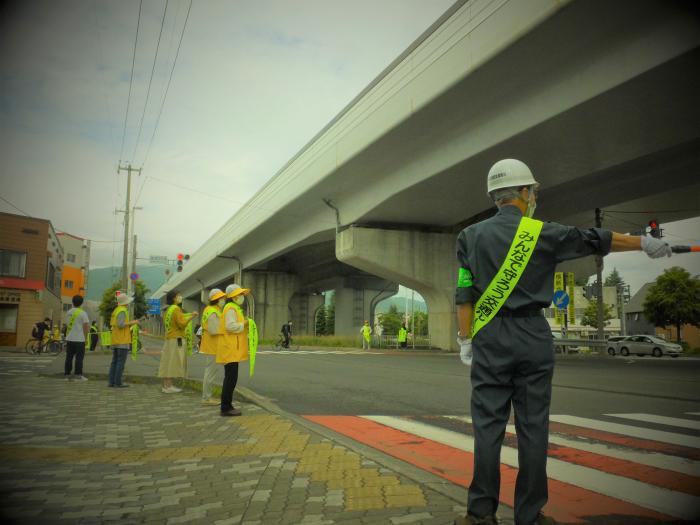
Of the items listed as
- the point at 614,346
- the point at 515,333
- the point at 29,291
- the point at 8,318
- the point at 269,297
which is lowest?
the point at 614,346

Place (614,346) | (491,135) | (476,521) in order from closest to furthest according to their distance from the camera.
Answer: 1. (476,521)
2. (491,135)
3. (614,346)

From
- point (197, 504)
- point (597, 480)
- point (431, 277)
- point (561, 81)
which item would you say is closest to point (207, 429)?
point (197, 504)

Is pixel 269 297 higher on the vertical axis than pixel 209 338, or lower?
higher

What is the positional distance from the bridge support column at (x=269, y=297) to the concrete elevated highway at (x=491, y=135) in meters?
12.3

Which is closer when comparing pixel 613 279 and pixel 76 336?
pixel 76 336

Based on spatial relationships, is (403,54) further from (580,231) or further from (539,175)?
(580,231)

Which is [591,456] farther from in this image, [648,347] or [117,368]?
[648,347]

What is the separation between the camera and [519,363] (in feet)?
8.43

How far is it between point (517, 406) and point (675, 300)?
134ft

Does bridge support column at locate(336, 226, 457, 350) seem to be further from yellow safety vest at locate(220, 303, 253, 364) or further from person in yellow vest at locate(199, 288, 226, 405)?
yellow safety vest at locate(220, 303, 253, 364)

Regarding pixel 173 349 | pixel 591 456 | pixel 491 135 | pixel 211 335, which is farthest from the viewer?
pixel 491 135

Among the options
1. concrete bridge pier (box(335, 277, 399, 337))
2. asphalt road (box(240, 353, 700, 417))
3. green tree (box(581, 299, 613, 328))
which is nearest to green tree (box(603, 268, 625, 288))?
green tree (box(581, 299, 613, 328))

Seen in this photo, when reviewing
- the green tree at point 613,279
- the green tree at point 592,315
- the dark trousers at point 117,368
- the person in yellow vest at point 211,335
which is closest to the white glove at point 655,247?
the person in yellow vest at point 211,335

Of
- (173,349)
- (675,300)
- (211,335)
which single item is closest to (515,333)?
(211,335)
